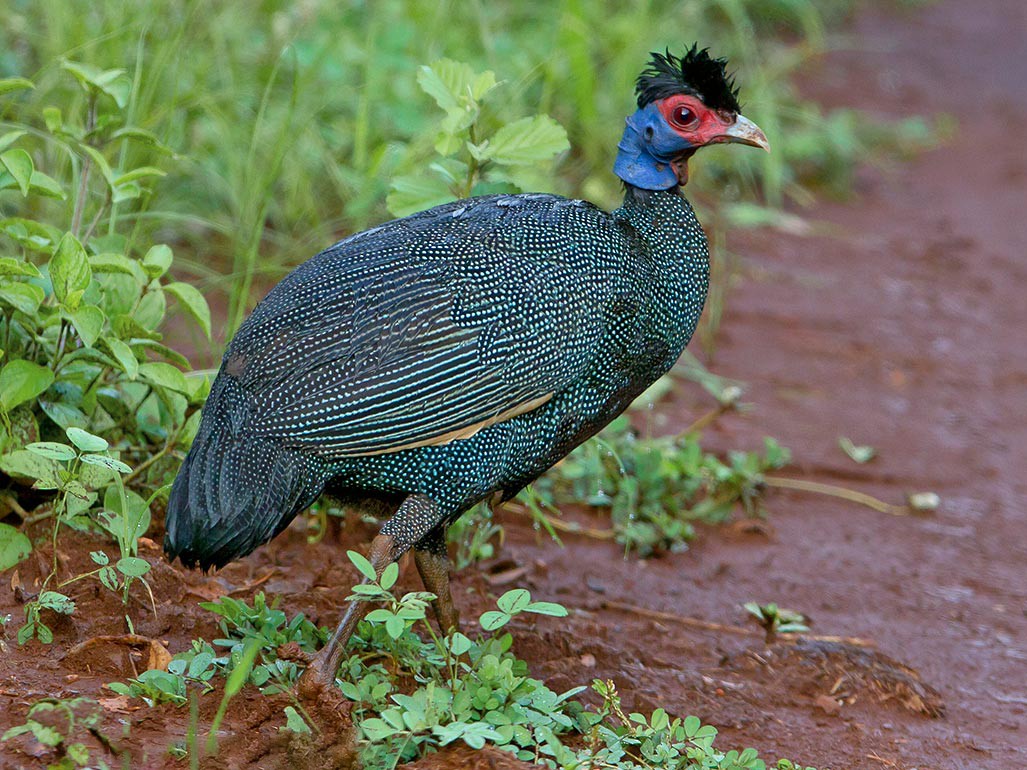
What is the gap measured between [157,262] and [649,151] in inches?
46.7

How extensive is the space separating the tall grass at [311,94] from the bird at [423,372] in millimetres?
943

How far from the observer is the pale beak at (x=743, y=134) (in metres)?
3.10

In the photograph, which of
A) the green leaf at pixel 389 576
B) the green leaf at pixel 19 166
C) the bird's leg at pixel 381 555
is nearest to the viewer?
the green leaf at pixel 389 576

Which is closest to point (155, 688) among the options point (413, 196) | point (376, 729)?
point (376, 729)

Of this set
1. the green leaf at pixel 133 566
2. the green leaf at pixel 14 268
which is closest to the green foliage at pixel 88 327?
the green leaf at pixel 14 268

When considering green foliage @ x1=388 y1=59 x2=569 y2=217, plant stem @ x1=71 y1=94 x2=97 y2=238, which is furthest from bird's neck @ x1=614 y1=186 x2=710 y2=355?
plant stem @ x1=71 y1=94 x2=97 y2=238

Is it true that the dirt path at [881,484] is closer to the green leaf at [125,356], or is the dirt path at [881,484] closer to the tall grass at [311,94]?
the tall grass at [311,94]

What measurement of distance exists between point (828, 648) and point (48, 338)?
6.86 feet

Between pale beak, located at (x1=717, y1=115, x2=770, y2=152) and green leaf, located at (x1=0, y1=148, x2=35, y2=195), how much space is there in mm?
1578

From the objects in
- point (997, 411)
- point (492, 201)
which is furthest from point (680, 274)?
point (997, 411)

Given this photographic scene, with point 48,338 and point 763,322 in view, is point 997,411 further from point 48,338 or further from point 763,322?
point 48,338

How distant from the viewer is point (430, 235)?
292cm

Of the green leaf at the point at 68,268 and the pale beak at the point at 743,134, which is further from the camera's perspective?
the pale beak at the point at 743,134

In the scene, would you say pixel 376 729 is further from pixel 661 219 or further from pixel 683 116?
pixel 683 116
